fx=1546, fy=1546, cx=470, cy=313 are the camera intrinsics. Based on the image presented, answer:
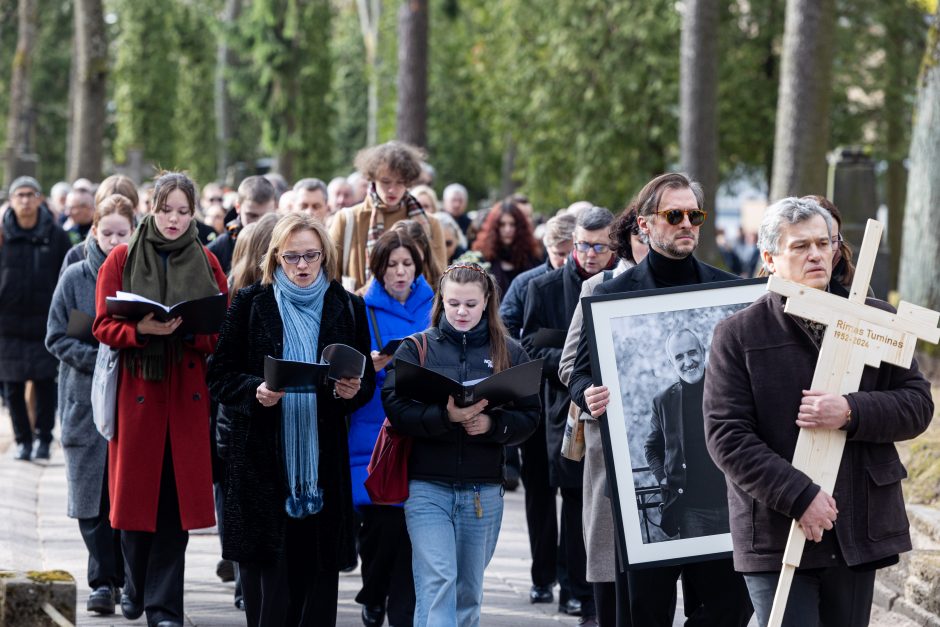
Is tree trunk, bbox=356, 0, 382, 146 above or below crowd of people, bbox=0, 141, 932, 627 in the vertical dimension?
above

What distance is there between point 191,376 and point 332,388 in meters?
1.07

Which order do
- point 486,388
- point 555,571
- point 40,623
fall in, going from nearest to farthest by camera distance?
point 40,623, point 486,388, point 555,571

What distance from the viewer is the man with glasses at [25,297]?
12492 millimetres

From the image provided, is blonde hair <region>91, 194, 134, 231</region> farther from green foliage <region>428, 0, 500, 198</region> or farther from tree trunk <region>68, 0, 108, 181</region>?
green foliage <region>428, 0, 500, 198</region>

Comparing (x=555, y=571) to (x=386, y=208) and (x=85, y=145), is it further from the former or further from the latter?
(x=85, y=145)

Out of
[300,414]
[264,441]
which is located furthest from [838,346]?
[264,441]

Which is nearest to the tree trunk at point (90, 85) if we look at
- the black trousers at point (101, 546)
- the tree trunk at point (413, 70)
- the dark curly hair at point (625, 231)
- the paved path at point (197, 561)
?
the tree trunk at point (413, 70)

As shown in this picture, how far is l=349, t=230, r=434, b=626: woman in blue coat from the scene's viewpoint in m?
7.27

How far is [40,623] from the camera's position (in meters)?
4.76

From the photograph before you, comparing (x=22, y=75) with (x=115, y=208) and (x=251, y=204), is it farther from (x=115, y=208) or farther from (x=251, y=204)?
(x=115, y=208)

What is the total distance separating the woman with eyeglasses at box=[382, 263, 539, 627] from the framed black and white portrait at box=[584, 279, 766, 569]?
0.60 m

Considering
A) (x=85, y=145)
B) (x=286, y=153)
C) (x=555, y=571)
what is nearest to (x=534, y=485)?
(x=555, y=571)

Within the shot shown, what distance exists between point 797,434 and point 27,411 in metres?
8.98

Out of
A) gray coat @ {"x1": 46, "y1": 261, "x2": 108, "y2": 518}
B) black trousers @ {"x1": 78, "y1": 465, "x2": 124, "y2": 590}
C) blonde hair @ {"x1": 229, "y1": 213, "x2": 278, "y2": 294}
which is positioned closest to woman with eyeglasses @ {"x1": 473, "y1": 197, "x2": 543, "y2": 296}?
gray coat @ {"x1": 46, "y1": 261, "x2": 108, "y2": 518}
